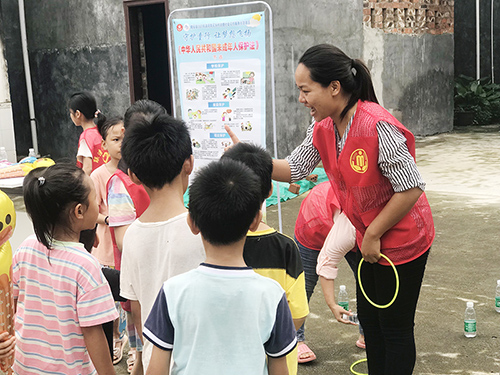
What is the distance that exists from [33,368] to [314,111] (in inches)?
55.0

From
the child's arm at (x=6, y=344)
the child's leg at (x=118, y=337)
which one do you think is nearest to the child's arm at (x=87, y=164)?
the child's leg at (x=118, y=337)

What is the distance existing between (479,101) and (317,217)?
11860 mm

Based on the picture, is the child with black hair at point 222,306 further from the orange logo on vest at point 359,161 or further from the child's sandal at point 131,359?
the child's sandal at point 131,359

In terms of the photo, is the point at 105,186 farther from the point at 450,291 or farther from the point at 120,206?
the point at 450,291

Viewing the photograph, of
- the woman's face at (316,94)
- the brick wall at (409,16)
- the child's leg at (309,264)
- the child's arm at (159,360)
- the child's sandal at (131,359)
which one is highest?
the brick wall at (409,16)

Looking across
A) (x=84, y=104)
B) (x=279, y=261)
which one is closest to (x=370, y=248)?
(x=279, y=261)

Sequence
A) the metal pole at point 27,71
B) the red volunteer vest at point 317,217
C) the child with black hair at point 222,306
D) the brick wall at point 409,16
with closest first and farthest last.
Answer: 1. the child with black hair at point 222,306
2. the red volunteer vest at point 317,217
3. the brick wall at point 409,16
4. the metal pole at point 27,71

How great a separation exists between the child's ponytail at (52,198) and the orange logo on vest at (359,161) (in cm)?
101

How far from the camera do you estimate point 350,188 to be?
2.54 metres

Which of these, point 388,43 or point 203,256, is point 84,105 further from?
point 388,43

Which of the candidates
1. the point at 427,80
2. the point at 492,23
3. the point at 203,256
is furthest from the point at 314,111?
the point at 492,23

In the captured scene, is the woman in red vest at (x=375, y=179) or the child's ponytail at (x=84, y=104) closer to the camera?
the woman in red vest at (x=375, y=179)

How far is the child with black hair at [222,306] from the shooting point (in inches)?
63.0

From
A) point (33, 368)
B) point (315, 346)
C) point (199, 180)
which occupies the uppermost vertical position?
point (199, 180)
